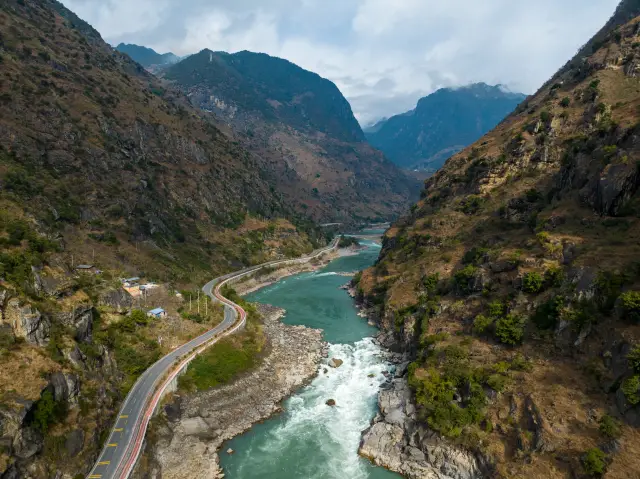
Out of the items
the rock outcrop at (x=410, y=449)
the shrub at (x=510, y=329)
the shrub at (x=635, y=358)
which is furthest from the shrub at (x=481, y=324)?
the shrub at (x=635, y=358)

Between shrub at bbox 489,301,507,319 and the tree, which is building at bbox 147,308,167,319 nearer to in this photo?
the tree

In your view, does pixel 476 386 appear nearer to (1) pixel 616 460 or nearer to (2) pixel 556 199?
(1) pixel 616 460

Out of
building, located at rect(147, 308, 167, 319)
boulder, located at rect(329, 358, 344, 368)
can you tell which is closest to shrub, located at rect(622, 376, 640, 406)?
boulder, located at rect(329, 358, 344, 368)

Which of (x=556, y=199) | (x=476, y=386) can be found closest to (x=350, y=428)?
(x=476, y=386)

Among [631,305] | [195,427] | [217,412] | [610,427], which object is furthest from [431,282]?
[195,427]

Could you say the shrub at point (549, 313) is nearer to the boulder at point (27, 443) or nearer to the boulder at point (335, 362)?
the boulder at point (335, 362)

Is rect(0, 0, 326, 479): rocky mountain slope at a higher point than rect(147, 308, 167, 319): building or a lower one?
higher

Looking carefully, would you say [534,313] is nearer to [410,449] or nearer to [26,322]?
[410,449]
